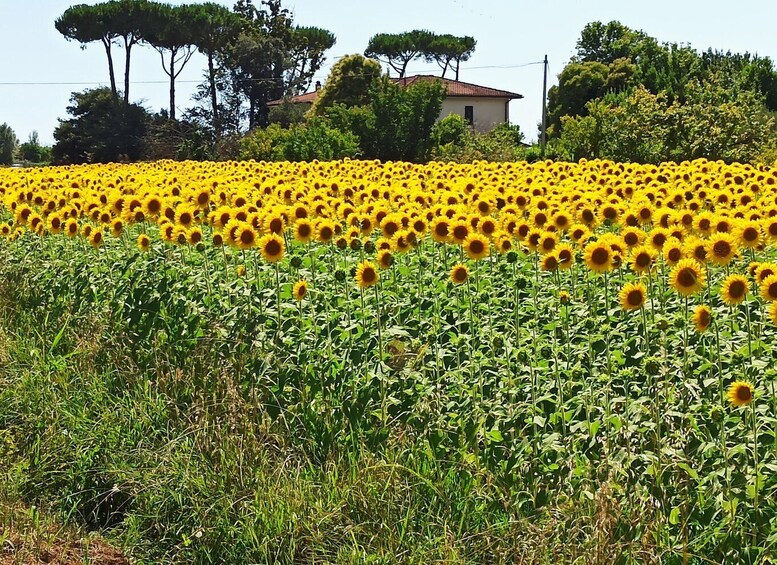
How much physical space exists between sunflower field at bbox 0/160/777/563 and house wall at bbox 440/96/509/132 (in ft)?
166

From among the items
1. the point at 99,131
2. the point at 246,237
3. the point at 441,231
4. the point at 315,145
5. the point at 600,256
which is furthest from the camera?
the point at 99,131

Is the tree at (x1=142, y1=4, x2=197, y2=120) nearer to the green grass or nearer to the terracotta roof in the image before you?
the terracotta roof

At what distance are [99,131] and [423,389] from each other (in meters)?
47.5

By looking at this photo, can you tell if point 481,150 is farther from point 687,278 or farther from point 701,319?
point 701,319

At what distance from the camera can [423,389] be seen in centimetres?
485

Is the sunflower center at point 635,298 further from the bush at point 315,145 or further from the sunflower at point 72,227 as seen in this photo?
the bush at point 315,145

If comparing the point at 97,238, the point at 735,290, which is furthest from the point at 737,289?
the point at 97,238

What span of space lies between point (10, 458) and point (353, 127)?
25.2m

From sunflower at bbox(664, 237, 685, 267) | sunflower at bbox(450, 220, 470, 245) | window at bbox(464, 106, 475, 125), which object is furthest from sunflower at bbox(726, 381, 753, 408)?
window at bbox(464, 106, 475, 125)

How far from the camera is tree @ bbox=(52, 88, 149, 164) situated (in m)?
48.6

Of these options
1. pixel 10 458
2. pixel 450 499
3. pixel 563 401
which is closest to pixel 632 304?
pixel 563 401

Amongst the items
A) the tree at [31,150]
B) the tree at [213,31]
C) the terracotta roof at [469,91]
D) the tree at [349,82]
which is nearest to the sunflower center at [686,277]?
the tree at [349,82]

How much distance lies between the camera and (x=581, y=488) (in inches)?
158

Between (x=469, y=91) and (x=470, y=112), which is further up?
(x=469, y=91)
